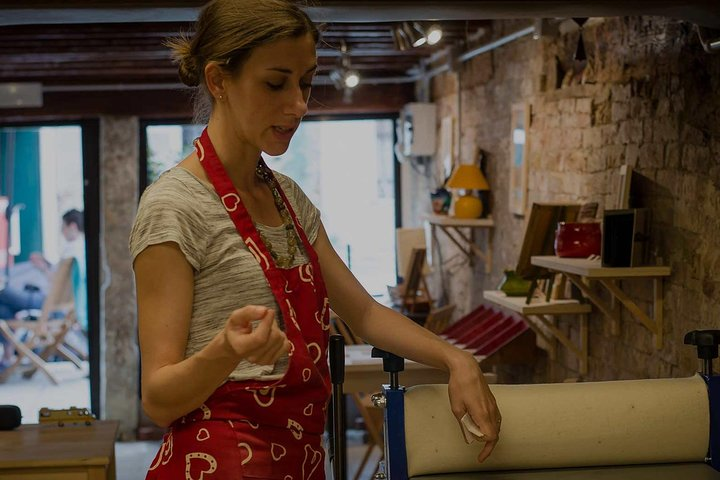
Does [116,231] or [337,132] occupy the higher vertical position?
[337,132]

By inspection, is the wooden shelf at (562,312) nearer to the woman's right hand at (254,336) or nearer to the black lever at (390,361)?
the black lever at (390,361)

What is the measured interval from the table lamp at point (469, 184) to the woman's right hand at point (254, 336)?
5.47 meters

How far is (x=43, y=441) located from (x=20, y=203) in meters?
6.03

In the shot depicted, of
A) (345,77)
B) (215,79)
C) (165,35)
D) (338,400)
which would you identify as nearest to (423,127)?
(345,77)

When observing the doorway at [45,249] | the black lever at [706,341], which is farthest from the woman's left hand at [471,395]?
the doorway at [45,249]

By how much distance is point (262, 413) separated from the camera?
1.39 metres

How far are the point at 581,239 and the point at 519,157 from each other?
5.86ft

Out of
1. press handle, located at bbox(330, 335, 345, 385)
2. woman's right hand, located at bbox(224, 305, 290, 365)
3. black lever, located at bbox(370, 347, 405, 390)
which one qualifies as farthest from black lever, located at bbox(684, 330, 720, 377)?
woman's right hand, located at bbox(224, 305, 290, 365)

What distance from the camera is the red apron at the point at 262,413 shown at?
4.49 feet

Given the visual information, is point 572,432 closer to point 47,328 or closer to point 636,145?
point 636,145

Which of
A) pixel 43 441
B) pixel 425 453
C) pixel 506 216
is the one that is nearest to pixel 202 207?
pixel 425 453

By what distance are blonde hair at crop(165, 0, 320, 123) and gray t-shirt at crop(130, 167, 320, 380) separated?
0.16 m

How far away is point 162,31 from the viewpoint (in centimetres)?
623

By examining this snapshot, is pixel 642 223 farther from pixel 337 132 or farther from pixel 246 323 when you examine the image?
pixel 337 132
